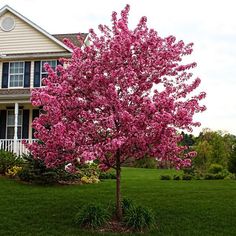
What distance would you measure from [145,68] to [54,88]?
6.21 feet

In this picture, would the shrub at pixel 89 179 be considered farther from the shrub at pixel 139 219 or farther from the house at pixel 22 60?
the shrub at pixel 139 219

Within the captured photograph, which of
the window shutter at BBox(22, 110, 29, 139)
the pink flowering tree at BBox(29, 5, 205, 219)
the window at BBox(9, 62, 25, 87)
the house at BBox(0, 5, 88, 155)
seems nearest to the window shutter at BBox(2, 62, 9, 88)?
the house at BBox(0, 5, 88, 155)

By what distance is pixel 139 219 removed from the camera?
27.4ft

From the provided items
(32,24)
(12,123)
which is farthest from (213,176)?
(32,24)

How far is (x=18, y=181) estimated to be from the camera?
47.3 feet

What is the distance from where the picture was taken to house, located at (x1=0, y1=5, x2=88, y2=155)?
19.8 m

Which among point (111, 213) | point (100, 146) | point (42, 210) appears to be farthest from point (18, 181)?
point (100, 146)

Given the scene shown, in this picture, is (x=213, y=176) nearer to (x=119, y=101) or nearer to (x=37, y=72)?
(x=37, y=72)

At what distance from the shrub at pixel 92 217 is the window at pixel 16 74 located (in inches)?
501

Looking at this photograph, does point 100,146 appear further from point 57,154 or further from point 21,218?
point 21,218

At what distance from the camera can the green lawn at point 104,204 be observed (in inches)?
330

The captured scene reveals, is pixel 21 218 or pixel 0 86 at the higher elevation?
pixel 0 86

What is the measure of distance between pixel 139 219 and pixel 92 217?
3.14ft

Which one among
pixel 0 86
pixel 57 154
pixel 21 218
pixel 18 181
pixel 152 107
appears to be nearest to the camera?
pixel 152 107
